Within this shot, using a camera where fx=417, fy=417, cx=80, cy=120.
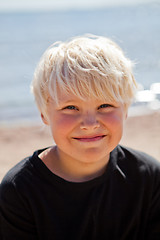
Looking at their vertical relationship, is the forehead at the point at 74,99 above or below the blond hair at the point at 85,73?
below

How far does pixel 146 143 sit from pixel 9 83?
373 cm

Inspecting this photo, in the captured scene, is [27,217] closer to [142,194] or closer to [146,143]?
[142,194]

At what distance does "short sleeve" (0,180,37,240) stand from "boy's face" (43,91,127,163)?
1.04 ft

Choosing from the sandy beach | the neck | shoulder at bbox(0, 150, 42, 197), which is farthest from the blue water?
shoulder at bbox(0, 150, 42, 197)

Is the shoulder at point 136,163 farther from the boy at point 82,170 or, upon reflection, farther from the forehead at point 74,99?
the forehead at point 74,99

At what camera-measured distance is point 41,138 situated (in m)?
4.56

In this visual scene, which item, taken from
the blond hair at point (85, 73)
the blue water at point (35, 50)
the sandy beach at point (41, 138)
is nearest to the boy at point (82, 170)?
the blond hair at point (85, 73)

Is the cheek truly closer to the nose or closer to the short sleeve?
the nose

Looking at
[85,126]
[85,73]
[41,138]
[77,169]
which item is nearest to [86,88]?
[85,73]

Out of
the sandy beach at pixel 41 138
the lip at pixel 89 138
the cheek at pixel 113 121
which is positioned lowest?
the sandy beach at pixel 41 138

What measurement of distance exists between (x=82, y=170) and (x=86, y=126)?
1.01ft

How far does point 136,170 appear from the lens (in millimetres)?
2154

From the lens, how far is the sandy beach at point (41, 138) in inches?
156

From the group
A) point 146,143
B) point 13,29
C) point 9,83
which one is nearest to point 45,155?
point 146,143
